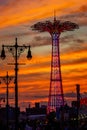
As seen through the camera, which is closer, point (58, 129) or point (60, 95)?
point (58, 129)

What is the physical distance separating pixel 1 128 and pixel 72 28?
76.6m

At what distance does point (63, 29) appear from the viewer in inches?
4742

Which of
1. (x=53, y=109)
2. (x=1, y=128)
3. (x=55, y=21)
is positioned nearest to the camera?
(x=1, y=128)

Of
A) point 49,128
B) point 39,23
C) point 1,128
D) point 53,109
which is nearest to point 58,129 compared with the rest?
point 49,128

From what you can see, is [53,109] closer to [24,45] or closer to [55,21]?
[55,21]

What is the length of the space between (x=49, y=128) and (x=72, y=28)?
78.3 metres

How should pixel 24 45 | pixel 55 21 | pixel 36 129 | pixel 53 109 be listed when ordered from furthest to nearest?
pixel 55 21 < pixel 53 109 < pixel 36 129 < pixel 24 45

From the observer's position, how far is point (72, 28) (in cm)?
12106

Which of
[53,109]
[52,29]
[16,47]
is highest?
[52,29]

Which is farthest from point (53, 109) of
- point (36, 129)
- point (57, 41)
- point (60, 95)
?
point (36, 129)

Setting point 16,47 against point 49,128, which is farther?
point 49,128

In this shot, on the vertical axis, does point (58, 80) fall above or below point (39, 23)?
below

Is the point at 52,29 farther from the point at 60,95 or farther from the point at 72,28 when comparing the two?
the point at 60,95

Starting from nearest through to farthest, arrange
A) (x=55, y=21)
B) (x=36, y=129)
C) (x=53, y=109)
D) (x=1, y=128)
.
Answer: (x=1, y=128)
(x=36, y=129)
(x=53, y=109)
(x=55, y=21)
